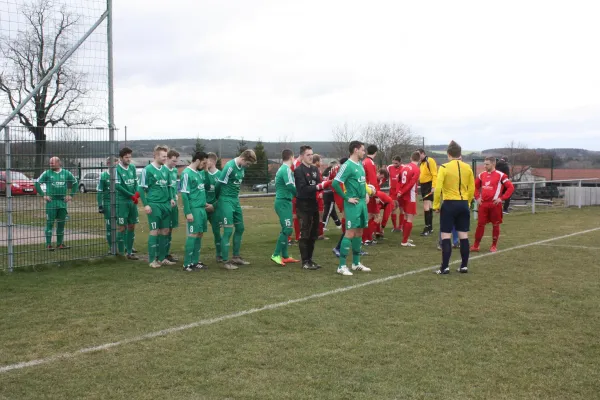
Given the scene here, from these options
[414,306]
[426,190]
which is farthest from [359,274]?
[426,190]

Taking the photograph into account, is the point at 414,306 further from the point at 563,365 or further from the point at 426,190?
the point at 426,190

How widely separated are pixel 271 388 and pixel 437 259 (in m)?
6.92

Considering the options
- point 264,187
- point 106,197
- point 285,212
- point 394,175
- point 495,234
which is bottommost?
point 495,234

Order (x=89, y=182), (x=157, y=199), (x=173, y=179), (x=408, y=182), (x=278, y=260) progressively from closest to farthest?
(x=157, y=199) < (x=278, y=260) < (x=173, y=179) < (x=89, y=182) < (x=408, y=182)

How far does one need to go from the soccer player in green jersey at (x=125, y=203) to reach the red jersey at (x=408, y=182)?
591cm

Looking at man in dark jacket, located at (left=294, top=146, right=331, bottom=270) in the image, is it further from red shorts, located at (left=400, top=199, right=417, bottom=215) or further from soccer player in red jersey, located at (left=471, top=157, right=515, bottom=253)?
soccer player in red jersey, located at (left=471, top=157, right=515, bottom=253)

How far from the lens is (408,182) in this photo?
12.6m

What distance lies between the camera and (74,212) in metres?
10.3

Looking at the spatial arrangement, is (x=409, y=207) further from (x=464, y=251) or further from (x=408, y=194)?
(x=464, y=251)

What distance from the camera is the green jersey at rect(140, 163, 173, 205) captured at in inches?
378

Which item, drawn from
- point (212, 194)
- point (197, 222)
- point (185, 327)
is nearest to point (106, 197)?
point (212, 194)

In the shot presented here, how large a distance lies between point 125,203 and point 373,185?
4976 mm

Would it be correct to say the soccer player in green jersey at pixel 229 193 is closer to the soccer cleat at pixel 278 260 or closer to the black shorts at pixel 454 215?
the soccer cleat at pixel 278 260

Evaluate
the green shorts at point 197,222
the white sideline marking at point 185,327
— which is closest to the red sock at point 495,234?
the white sideline marking at point 185,327
